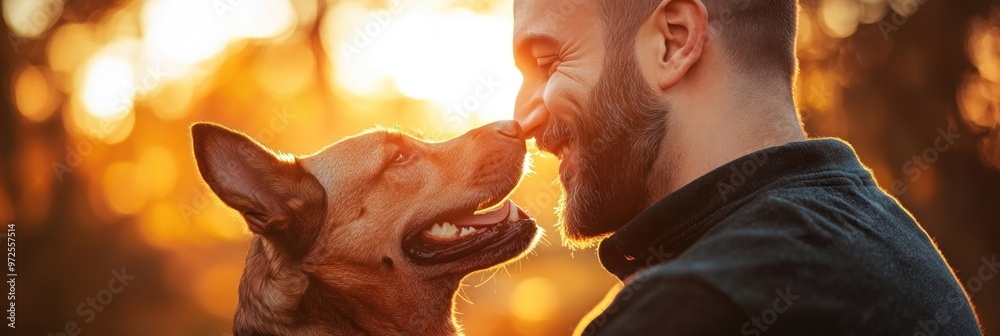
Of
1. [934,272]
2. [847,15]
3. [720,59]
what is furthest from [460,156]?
[847,15]

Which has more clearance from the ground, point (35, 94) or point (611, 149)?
point (611, 149)

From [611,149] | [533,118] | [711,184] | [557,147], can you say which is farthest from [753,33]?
[533,118]

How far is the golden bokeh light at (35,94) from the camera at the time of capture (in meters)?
10.2

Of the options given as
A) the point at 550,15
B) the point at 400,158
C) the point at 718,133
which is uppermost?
the point at 550,15

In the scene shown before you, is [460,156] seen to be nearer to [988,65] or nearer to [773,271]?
[773,271]

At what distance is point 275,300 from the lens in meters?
3.62

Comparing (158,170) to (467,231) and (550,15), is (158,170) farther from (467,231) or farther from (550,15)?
(550,15)

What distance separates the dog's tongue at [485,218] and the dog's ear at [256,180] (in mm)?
786

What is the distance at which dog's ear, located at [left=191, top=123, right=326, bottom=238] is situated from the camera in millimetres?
3523

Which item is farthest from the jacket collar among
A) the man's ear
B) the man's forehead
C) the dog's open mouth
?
the dog's open mouth

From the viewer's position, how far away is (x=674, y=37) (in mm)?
2646

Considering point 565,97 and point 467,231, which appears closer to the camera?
point 565,97

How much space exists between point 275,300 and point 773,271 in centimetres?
272

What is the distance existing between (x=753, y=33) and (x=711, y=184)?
2.65 feet
